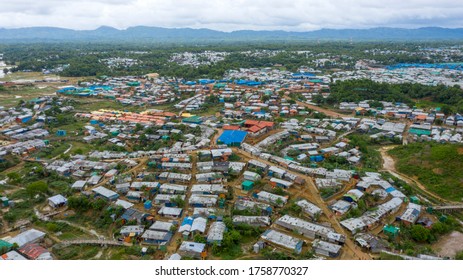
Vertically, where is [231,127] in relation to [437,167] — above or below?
above

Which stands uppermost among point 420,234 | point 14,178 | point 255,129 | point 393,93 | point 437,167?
point 393,93

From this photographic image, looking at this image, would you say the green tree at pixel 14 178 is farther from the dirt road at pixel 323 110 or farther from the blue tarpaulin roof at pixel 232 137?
the dirt road at pixel 323 110

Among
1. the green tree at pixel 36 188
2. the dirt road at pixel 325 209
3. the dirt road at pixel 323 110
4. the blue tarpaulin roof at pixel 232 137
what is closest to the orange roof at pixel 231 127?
the blue tarpaulin roof at pixel 232 137

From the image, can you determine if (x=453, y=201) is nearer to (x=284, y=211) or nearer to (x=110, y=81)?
(x=284, y=211)

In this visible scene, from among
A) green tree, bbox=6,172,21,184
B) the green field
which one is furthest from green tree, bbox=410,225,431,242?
green tree, bbox=6,172,21,184

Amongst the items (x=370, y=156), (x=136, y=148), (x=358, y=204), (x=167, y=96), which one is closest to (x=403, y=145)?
(x=370, y=156)

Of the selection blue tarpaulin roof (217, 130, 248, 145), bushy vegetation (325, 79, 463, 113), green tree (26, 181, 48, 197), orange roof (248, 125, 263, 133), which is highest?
bushy vegetation (325, 79, 463, 113)

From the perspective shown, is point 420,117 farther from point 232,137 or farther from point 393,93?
point 232,137

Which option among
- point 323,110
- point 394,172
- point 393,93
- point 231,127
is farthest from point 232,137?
point 393,93

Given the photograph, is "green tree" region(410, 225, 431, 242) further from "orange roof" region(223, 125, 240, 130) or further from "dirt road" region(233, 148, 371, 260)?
"orange roof" region(223, 125, 240, 130)
